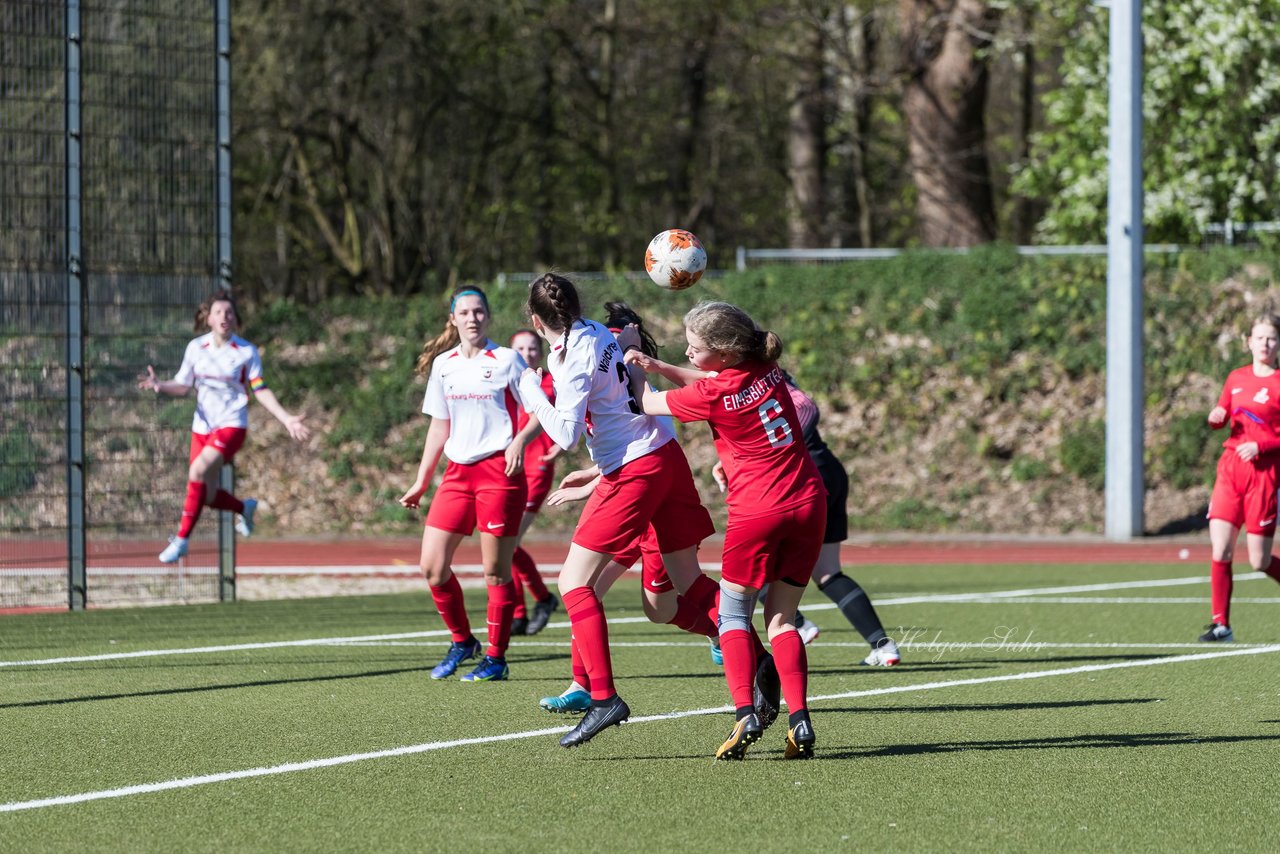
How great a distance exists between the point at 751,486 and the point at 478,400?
2653mm

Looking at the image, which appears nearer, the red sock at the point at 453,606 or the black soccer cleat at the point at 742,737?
the black soccer cleat at the point at 742,737

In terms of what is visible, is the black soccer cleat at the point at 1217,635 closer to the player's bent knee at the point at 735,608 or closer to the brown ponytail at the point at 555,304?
the player's bent knee at the point at 735,608

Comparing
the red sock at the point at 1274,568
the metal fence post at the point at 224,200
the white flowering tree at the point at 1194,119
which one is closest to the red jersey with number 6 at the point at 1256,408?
the red sock at the point at 1274,568

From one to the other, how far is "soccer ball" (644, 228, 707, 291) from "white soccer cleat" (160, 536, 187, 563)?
712cm

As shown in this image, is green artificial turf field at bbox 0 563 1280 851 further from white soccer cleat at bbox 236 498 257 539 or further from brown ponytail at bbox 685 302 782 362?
white soccer cleat at bbox 236 498 257 539

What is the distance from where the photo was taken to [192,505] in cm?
1348

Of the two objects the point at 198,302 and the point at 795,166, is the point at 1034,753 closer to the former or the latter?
the point at 198,302

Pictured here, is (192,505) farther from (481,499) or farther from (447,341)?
(481,499)

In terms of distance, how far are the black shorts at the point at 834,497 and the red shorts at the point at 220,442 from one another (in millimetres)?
5508

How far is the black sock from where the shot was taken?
959 cm

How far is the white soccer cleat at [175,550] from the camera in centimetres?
1339

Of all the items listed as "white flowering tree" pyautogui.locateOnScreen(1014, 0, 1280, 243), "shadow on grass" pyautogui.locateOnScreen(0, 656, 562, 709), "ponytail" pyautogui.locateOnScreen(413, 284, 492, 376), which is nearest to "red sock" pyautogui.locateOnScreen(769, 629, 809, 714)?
"ponytail" pyautogui.locateOnScreen(413, 284, 492, 376)

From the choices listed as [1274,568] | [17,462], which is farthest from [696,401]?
[17,462]

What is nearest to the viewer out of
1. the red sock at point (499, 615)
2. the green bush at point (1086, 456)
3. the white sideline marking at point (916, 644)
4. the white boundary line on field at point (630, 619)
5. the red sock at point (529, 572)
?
the red sock at point (499, 615)
